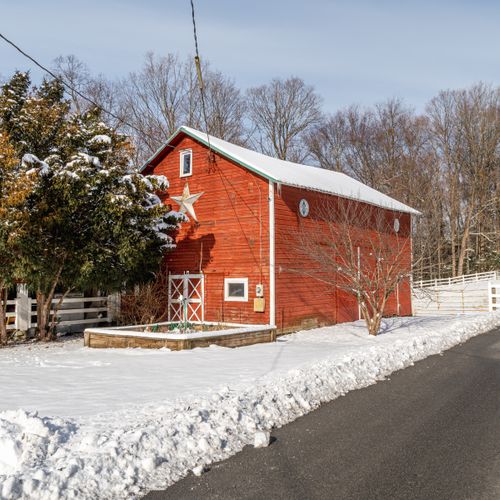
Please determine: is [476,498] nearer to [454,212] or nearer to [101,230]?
[101,230]

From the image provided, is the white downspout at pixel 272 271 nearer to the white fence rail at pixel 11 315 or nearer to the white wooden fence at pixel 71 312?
the white wooden fence at pixel 71 312

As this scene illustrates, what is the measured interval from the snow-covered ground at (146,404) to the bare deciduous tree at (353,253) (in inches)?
106

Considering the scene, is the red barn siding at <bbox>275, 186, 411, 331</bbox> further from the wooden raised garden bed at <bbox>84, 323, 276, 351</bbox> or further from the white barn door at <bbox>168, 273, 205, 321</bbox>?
the white barn door at <bbox>168, 273, 205, 321</bbox>

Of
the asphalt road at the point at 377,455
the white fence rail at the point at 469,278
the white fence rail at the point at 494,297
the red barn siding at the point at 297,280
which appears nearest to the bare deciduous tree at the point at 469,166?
the white fence rail at the point at 469,278

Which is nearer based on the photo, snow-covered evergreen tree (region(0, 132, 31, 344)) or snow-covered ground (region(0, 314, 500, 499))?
snow-covered ground (region(0, 314, 500, 499))

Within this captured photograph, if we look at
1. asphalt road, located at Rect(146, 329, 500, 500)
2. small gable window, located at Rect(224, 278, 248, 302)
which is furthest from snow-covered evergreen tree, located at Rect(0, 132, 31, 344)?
asphalt road, located at Rect(146, 329, 500, 500)

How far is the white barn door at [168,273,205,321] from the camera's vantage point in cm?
1720

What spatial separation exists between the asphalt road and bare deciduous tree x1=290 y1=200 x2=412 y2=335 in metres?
7.33

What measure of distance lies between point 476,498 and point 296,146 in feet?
137

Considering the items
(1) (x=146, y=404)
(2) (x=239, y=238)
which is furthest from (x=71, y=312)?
(1) (x=146, y=404)

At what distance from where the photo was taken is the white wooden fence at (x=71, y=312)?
16203 mm

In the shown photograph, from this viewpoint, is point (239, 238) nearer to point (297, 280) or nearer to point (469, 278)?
point (297, 280)

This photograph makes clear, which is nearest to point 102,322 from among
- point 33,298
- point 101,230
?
point 33,298

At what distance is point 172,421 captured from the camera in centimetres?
532
